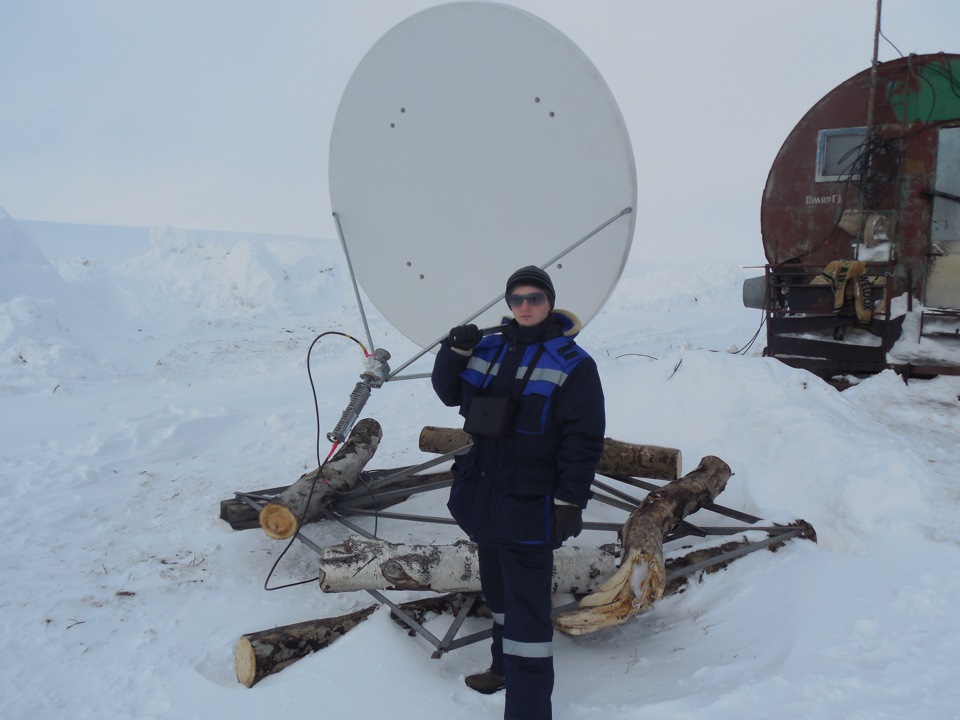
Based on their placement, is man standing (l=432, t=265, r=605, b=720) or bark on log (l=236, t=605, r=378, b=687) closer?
man standing (l=432, t=265, r=605, b=720)

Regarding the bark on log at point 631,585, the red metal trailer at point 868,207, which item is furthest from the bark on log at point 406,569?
the red metal trailer at point 868,207

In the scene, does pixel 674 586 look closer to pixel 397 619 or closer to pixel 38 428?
pixel 397 619

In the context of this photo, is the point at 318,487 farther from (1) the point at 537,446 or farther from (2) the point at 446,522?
(1) the point at 537,446

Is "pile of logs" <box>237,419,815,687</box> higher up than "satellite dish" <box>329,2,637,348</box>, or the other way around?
"satellite dish" <box>329,2,637,348</box>

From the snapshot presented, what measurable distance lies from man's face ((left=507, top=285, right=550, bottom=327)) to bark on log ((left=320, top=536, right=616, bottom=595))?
1294 millimetres

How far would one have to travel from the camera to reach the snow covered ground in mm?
2701

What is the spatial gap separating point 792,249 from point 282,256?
15.6m

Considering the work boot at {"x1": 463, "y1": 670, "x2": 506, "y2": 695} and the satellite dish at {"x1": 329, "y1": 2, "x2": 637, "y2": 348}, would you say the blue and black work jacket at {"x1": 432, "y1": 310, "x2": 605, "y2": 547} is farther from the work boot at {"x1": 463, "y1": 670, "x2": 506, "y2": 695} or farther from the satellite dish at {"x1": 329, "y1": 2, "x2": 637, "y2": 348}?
the satellite dish at {"x1": 329, "y1": 2, "x2": 637, "y2": 348}

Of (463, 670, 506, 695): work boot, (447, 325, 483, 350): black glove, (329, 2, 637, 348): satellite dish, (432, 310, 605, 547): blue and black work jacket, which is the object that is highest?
(329, 2, 637, 348): satellite dish

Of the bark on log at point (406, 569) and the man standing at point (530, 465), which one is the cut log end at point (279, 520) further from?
the man standing at point (530, 465)

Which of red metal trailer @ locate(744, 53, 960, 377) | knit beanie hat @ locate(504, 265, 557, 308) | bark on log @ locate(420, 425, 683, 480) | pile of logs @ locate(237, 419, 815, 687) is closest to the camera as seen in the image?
knit beanie hat @ locate(504, 265, 557, 308)

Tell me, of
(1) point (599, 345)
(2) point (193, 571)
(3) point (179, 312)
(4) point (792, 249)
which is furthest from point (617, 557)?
(3) point (179, 312)

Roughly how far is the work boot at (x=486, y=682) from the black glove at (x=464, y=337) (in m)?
1.45

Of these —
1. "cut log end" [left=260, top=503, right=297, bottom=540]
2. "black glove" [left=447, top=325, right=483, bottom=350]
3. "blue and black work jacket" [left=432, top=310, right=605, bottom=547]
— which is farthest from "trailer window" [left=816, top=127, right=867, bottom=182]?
"cut log end" [left=260, top=503, right=297, bottom=540]
